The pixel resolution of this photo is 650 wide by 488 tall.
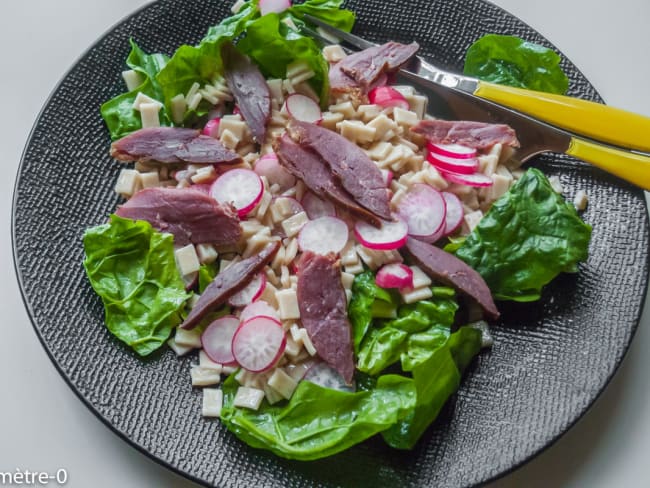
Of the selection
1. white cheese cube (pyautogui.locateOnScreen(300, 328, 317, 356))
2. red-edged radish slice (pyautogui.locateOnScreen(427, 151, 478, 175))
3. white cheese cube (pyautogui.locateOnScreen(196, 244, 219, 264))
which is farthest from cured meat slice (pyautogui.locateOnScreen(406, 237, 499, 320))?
white cheese cube (pyautogui.locateOnScreen(196, 244, 219, 264))

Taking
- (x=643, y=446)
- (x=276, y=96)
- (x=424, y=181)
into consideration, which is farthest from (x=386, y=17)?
(x=643, y=446)

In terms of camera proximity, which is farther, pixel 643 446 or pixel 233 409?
pixel 643 446

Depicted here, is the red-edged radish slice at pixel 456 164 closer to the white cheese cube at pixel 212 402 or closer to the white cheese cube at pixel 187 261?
the white cheese cube at pixel 187 261

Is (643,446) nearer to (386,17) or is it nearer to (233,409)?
(233,409)

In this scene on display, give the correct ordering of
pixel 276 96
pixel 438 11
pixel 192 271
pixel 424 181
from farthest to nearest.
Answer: pixel 438 11 < pixel 276 96 < pixel 424 181 < pixel 192 271

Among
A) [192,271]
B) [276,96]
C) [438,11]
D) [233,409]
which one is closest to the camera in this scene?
[233,409]

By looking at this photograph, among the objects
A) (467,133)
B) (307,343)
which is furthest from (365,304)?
(467,133)

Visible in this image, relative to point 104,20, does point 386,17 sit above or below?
above

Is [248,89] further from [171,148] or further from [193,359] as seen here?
[193,359]
